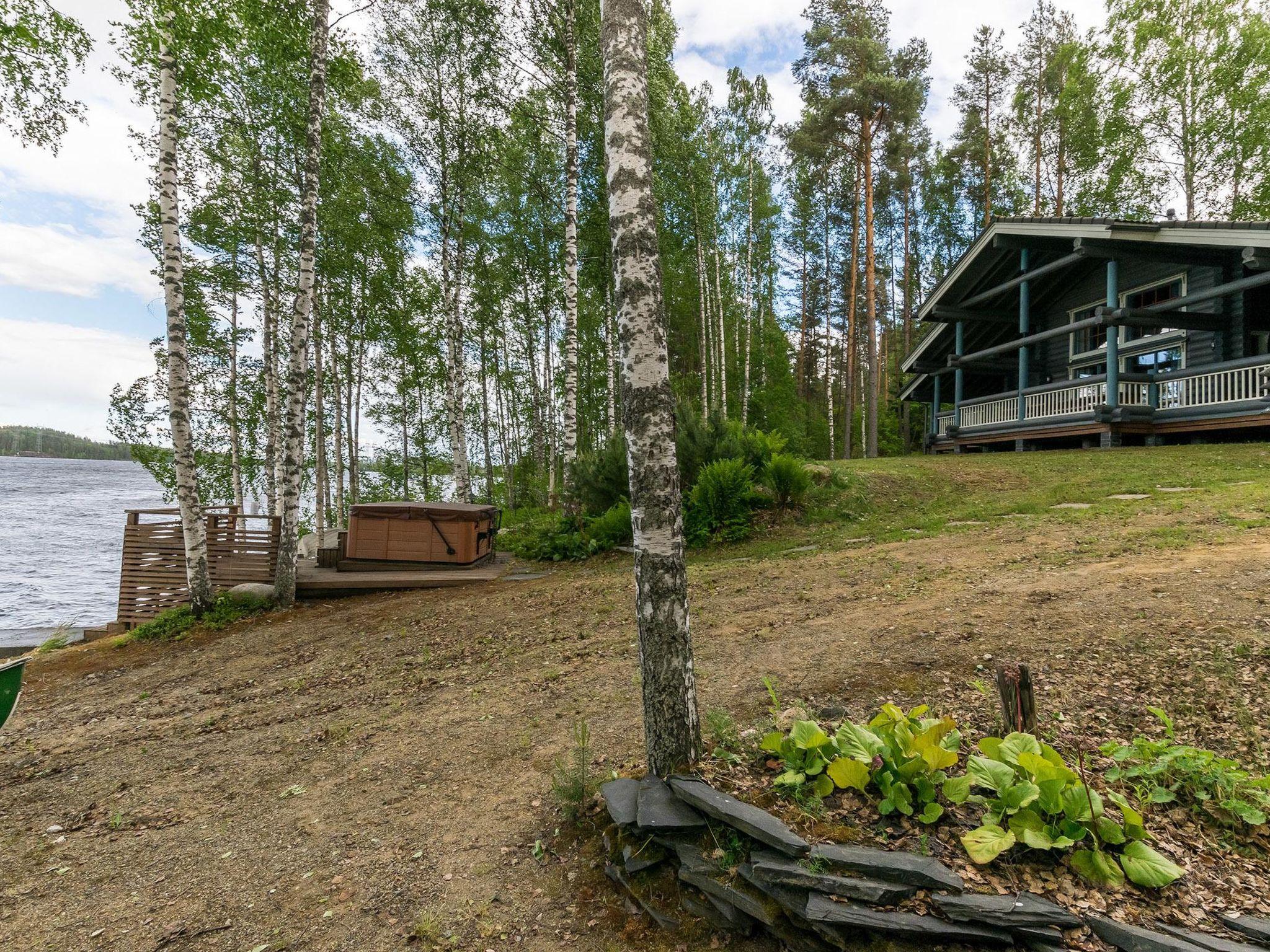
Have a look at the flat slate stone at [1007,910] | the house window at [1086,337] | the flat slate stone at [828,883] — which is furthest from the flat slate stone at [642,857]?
the house window at [1086,337]

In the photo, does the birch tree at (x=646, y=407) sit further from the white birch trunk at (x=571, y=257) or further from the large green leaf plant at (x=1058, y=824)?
the white birch trunk at (x=571, y=257)

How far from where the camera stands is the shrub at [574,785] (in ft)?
9.18

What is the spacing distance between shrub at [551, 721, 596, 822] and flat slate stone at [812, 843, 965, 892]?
3.88 feet

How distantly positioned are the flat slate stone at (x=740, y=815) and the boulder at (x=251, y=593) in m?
7.67

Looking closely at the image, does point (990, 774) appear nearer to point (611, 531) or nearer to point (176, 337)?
point (611, 531)

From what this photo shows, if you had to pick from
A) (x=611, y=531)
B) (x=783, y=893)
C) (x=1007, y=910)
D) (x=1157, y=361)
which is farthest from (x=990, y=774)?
(x=1157, y=361)

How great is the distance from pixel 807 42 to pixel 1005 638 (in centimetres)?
2023

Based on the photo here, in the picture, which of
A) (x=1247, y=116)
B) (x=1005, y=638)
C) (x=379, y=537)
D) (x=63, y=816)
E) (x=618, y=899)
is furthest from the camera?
(x=1247, y=116)

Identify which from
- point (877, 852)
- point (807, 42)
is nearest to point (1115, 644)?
point (877, 852)

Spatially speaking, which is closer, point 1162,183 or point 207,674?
point 207,674

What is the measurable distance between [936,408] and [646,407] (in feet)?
64.6

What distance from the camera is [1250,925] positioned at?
1661mm

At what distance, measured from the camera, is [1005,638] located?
392 cm

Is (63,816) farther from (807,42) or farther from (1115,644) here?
(807,42)
